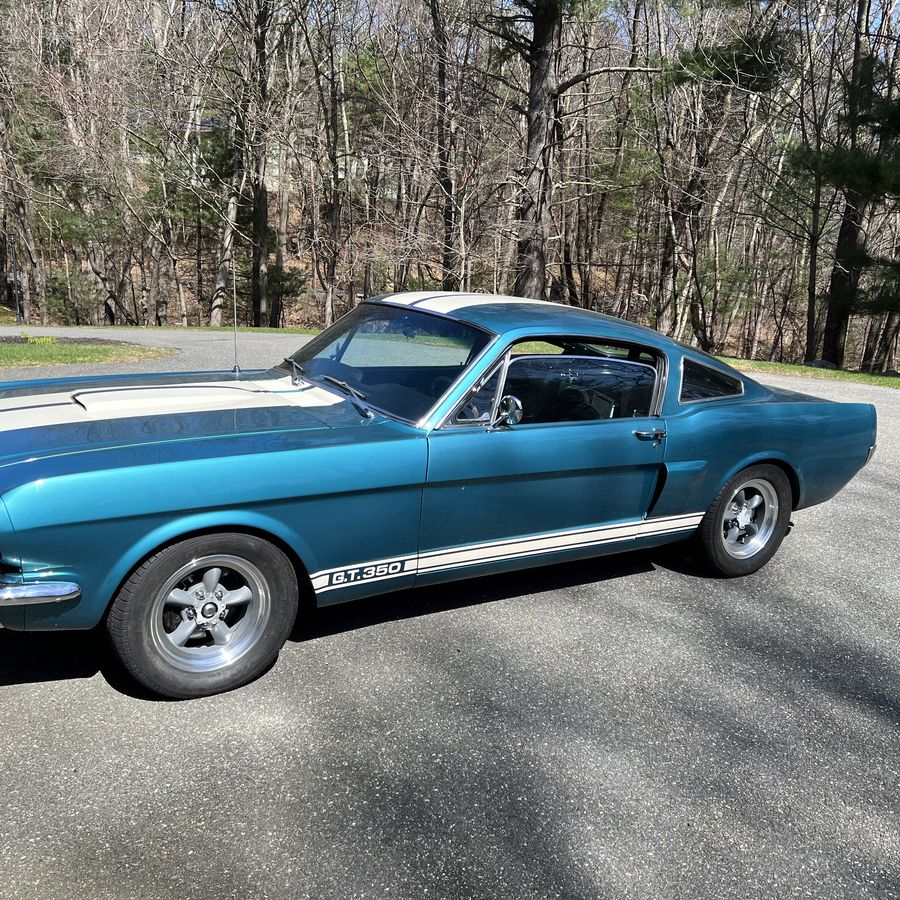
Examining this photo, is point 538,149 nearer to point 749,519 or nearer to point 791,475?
point 791,475

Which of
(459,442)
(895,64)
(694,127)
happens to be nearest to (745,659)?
(459,442)

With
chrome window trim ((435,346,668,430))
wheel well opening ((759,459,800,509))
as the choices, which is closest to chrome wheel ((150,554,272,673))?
chrome window trim ((435,346,668,430))

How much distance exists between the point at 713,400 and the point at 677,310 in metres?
27.9

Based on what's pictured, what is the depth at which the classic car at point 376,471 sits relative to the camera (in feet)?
8.18

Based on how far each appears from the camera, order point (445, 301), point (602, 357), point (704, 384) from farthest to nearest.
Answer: point (704, 384) < point (445, 301) < point (602, 357)

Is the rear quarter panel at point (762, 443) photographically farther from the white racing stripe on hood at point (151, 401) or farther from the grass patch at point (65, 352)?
the grass patch at point (65, 352)

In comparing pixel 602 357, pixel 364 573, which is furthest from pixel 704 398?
pixel 364 573

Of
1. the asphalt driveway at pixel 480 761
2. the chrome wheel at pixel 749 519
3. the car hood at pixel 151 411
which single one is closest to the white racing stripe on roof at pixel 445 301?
the car hood at pixel 151 411

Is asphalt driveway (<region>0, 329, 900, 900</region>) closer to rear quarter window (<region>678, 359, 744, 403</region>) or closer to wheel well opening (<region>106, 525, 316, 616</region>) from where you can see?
wheel well opening (<region>106, 525, 316, 616</region>)

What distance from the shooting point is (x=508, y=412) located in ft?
10.7

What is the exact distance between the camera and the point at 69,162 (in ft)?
81.2

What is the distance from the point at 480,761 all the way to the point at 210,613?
112 centimetres

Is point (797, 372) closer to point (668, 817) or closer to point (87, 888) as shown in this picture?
point (668, 817)

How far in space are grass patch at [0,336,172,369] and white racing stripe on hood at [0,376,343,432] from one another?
8341 millimetres
